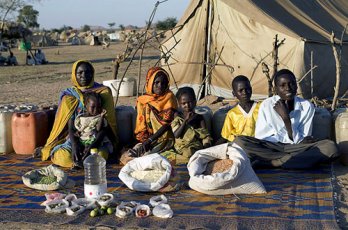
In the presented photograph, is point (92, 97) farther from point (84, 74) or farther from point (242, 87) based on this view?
point (242, 87)

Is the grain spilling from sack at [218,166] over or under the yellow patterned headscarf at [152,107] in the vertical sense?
under

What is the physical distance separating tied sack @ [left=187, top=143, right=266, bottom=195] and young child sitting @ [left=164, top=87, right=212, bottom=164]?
0.85 meters

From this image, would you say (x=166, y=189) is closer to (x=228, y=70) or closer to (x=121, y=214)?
(x=121, y=214)

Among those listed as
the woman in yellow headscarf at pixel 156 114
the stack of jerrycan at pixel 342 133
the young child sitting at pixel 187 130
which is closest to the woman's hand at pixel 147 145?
the woman in yellow headscarf at pixel 156 114

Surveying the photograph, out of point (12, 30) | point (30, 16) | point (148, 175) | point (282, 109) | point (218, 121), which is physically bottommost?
point (148, 175)

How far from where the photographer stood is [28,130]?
562cm

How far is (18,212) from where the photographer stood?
3.75 metres

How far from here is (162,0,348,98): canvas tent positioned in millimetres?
8766

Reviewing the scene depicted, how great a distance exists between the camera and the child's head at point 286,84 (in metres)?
4.80

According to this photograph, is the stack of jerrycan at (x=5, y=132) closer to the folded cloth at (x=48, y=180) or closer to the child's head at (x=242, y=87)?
the folded cloth at (x=48, y=180)

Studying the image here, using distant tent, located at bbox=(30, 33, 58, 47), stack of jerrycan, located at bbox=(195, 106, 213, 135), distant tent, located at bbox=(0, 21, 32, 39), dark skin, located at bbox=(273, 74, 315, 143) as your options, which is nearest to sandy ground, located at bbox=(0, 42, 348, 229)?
dark skin, located at bbox=(273, 74, 315, 143)

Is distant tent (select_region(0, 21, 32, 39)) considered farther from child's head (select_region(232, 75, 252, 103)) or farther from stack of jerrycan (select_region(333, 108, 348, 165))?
stack of jerrycan (select_region(333, 108, 348, 165))

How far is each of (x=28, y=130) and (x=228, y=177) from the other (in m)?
2.63

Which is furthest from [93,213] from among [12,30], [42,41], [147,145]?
[42,41]
